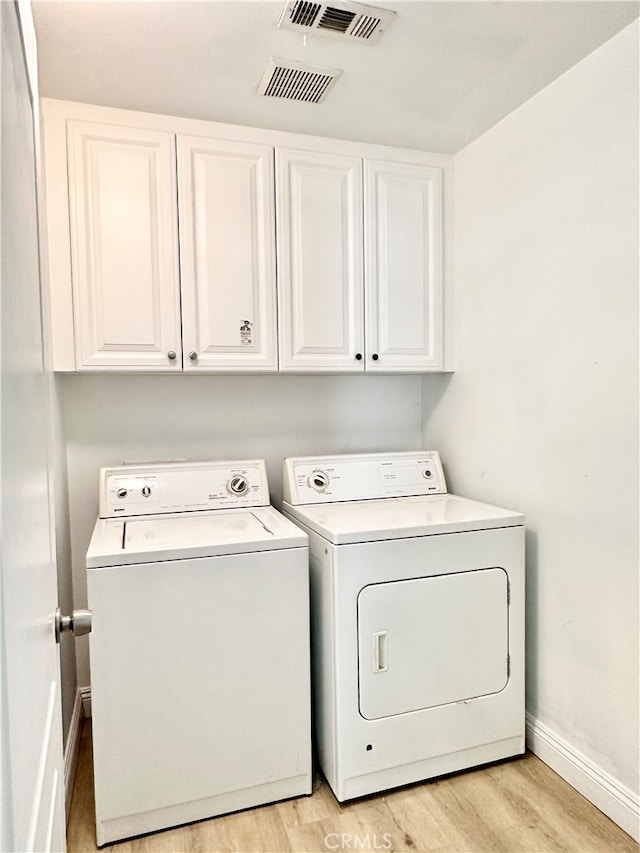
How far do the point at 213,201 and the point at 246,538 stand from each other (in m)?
1.25

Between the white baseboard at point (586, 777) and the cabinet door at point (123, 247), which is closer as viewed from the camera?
the white baseboard at point (586, 777)

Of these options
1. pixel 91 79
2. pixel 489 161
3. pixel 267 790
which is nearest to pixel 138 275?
pixel 91 79

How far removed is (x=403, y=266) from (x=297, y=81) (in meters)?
0.81

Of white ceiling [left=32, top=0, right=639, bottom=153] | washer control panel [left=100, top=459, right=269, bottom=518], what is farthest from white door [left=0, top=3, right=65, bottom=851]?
washer control panel [left=100, top=459, right=269, bottom=518]

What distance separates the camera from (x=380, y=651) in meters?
1.75

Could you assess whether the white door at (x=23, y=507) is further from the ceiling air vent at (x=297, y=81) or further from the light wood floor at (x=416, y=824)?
the ceiling air vent at (x=297, y=81)

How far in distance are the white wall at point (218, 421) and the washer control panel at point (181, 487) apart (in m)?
0.18

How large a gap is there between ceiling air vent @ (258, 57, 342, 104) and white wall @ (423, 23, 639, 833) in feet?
2.34

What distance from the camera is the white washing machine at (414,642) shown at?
173 centimetres

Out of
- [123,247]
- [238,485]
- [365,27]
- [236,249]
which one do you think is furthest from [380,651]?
[365,27]

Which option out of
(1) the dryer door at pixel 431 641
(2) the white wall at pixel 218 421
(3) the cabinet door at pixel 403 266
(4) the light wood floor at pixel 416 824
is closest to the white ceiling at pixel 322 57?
(3) the cabinet door at pixel 403 266

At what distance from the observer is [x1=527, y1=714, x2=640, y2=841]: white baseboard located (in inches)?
62.4

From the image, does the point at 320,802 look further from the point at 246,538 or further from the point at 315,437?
the point at 315,437

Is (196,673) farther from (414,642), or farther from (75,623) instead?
(75,623)
